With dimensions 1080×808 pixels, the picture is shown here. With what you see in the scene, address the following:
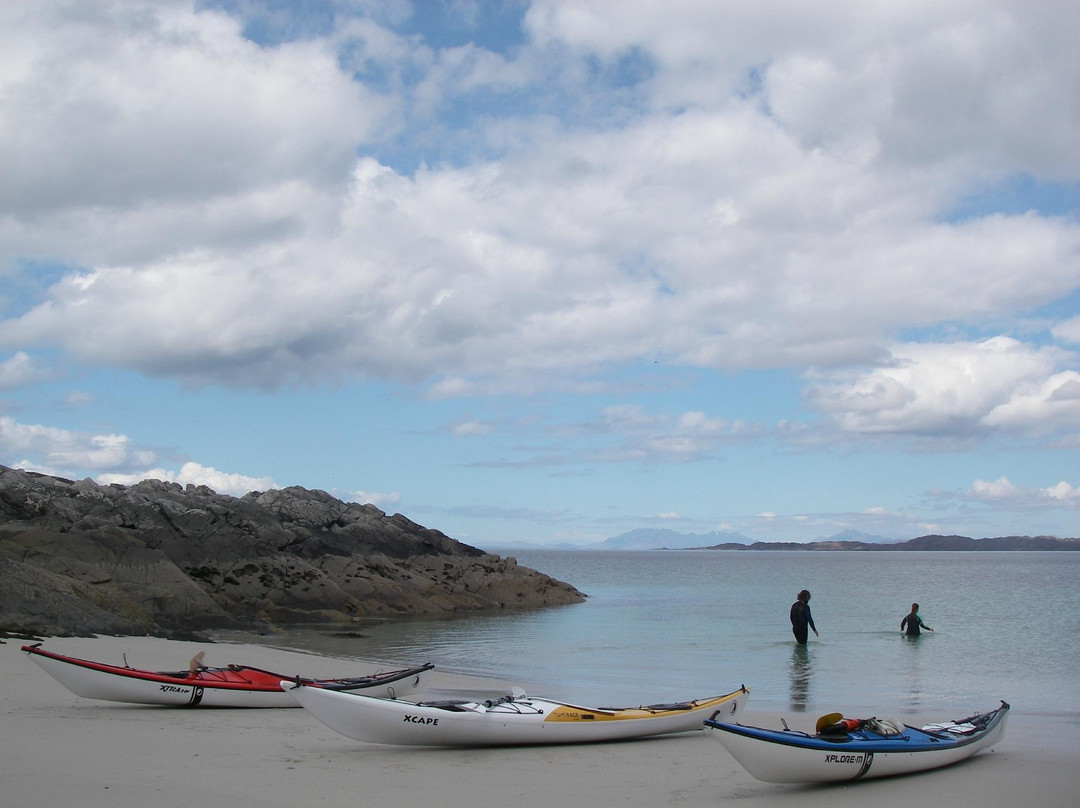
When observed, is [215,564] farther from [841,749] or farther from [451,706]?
[841,749]

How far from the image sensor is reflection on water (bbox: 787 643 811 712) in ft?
56.7

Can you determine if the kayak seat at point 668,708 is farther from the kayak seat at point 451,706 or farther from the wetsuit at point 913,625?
the wetsuit at point 913,625

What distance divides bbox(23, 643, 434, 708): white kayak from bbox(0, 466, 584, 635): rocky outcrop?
835 centimetres

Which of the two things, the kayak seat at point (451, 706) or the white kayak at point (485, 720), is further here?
the kayak seat at point (451, 706)

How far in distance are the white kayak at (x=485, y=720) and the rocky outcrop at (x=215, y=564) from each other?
12728 millimetres

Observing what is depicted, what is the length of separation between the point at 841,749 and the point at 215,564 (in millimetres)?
29699

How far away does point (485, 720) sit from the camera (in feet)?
34.6

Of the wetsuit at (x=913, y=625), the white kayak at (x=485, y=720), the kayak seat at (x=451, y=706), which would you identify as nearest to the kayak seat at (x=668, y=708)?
the white kayak at (x=485, y=720)

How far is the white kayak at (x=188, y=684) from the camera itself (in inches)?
480

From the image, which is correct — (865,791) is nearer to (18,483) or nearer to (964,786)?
(964,786)

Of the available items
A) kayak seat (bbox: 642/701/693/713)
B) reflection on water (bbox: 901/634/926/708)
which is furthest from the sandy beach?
reflection on water (bbox: 901/634/926/708)

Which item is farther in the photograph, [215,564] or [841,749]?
[215,564]

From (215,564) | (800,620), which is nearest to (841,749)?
(800,620)

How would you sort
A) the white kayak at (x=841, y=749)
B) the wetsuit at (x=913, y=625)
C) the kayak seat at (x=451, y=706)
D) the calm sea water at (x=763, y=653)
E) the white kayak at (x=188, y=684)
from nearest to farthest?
the white kayak at (x=841, y=749), the kayak seat at (x=451, y=706), the white kayak at (x=188, y=684), the calm sea water at (x=763, y=653), the wetsuit at (x=913, y=625)
